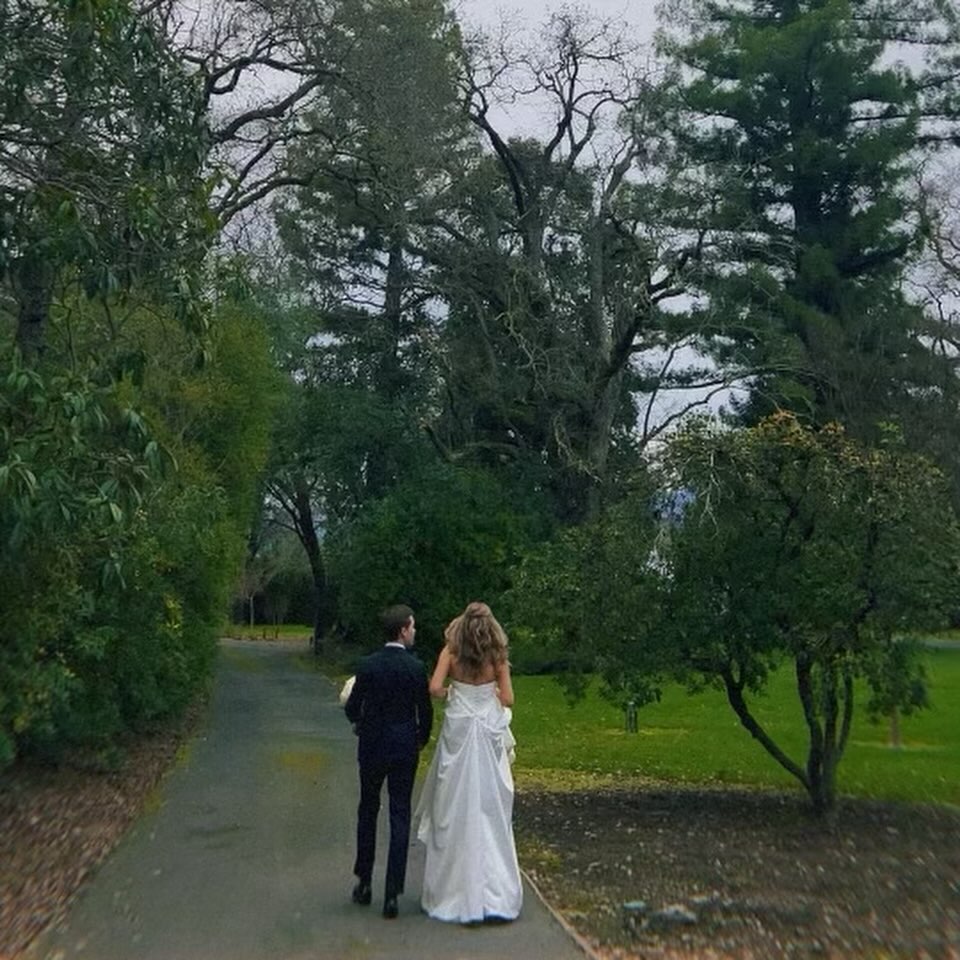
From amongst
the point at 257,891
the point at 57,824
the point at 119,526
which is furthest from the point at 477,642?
the point at 57,824

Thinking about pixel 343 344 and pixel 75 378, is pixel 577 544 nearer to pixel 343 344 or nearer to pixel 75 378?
pixel 75 378

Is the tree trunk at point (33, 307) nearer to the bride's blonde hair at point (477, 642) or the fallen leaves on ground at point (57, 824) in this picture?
the fallen leaves on ground at point (57, 824)

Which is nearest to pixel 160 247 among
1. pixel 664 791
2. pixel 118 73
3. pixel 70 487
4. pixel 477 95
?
pixel 118 73

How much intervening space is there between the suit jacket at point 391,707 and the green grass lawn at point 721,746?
212 inches

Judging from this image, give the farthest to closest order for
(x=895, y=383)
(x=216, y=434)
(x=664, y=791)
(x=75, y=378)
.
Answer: (x=895, y=383) → (x=216, y=434) → (x=664, y=791) → (x=75, y=378)

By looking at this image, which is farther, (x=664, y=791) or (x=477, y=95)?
(x=477, y=95)

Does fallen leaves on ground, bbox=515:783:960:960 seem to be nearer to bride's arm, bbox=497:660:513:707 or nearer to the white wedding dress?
the white wedding dress

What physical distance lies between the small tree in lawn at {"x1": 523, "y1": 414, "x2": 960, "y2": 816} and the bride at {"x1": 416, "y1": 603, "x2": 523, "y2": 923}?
3.46 m

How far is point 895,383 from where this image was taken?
3872 cm

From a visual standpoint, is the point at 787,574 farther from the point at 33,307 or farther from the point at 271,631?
the point at 271,631

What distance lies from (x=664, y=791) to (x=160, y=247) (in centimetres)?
778

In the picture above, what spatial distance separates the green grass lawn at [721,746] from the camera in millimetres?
16484

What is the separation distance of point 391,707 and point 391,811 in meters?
0.61

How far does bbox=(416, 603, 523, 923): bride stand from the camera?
339 inches
